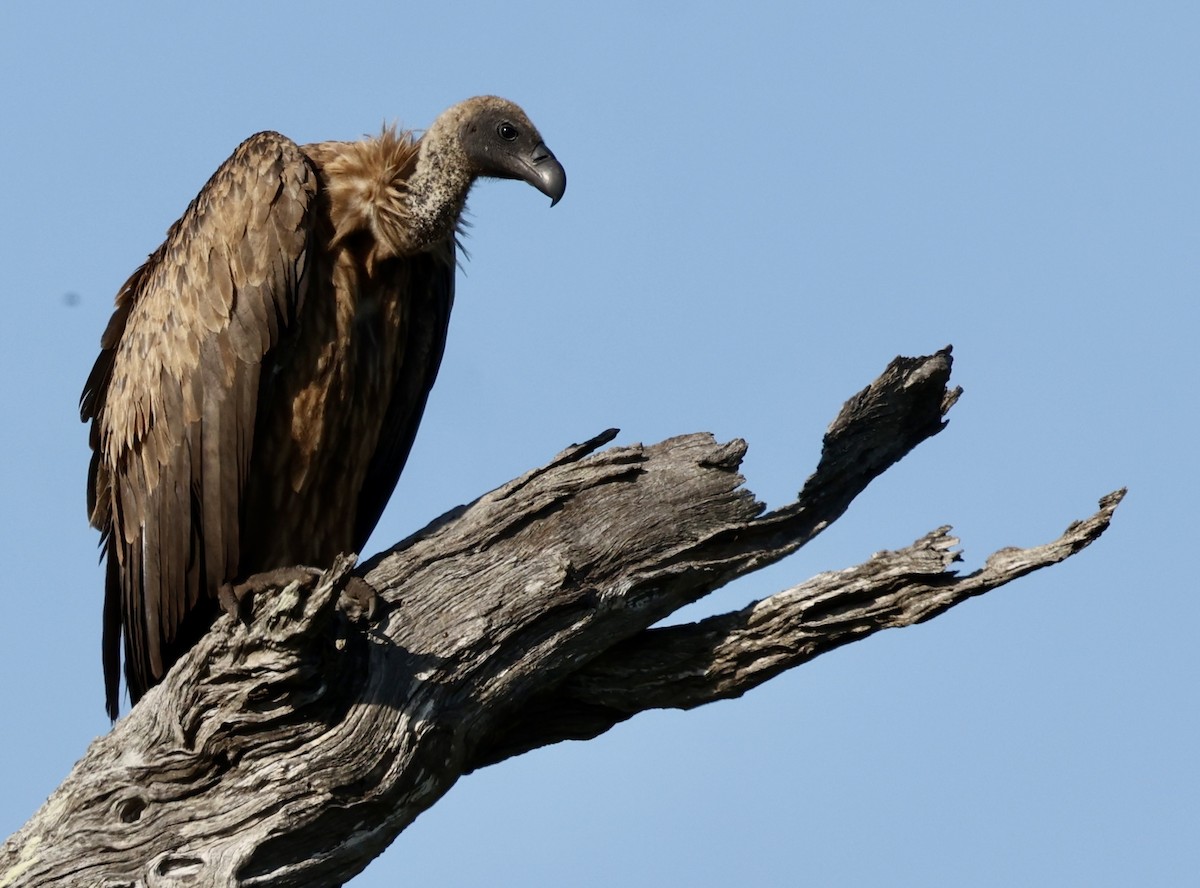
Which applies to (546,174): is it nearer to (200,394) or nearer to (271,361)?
(271,361)

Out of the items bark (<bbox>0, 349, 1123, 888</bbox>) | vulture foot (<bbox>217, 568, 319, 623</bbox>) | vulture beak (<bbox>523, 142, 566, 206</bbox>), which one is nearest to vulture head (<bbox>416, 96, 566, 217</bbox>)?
vulture beak (<bbox>523, 142, 566, 206</bbox>)

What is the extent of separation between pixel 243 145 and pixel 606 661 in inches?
109

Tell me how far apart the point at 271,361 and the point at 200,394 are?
327 mm

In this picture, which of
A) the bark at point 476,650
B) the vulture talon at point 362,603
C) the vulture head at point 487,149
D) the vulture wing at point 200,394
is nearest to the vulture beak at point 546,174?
the vulture head at point 487,149

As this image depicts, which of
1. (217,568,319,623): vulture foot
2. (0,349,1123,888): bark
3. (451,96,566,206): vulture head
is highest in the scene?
(451,96,566,206): vulture head

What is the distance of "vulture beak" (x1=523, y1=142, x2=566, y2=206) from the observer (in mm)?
7203

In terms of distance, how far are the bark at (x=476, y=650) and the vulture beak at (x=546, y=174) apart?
4.31 ft

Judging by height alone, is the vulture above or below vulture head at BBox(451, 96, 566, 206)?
below

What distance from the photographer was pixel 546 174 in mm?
7273

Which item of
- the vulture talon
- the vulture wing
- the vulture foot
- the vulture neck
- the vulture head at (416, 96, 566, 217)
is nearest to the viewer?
the vulture talon

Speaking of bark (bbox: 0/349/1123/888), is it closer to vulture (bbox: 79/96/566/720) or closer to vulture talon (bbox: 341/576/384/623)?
vulture talon (bbox: 341/576/384/623)

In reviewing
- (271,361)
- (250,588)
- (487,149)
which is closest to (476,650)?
(250,588)

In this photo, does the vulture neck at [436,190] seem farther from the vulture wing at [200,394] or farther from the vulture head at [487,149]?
the vulture wing at [200,394]

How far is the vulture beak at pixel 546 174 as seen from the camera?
23.6ft
